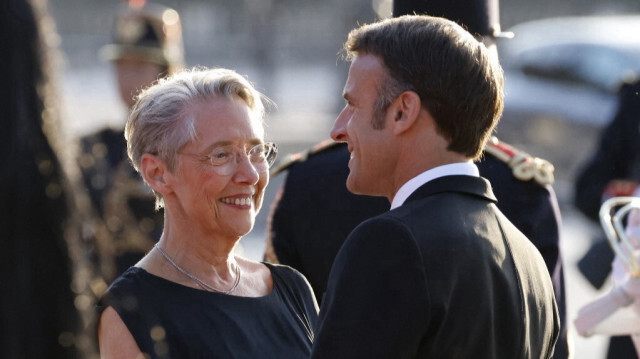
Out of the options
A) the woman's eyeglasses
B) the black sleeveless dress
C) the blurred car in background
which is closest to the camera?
the black sleeveless dress

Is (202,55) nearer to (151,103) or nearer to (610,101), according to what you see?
(610,101)

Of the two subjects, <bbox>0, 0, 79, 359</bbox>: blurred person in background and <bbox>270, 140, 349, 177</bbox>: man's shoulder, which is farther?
<bbox>270, 140, 349, 177</bbox>: man's shoulder

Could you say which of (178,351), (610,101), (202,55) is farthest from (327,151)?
(202,55)

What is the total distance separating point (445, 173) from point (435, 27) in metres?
0.31

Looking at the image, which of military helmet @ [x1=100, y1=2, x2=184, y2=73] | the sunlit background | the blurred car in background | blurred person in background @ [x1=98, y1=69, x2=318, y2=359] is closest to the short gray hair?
blurred person in background @ [x1=98, y1=69, x2=318, y2=359]

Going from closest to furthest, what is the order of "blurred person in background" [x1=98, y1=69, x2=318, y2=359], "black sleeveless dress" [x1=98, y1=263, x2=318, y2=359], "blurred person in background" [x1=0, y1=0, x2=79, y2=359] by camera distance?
"blurred person in background" [x1=0, y1=0, x2=79, y2=359] < "black sleeveless dress" [x1=98, y1=263, x2=318, y2=359] < "blurred person in background" [x1=98, y1=69, x2=318, y2=359]

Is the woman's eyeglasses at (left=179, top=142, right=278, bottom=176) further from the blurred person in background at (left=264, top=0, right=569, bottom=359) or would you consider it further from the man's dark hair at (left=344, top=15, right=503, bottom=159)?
the man's dark hair at (left=344, top=15, right=503, bottom=159)

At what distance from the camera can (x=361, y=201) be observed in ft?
10.8

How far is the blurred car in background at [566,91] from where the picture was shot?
12172 millimetres

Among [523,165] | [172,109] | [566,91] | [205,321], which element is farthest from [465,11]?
[566,91]

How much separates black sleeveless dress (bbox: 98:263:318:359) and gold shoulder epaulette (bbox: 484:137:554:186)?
0.73 m

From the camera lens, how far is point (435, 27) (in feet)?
7.72

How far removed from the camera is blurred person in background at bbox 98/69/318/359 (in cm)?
280

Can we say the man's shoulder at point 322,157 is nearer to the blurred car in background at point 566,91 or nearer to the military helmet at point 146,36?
the military helmet at point 146,36
